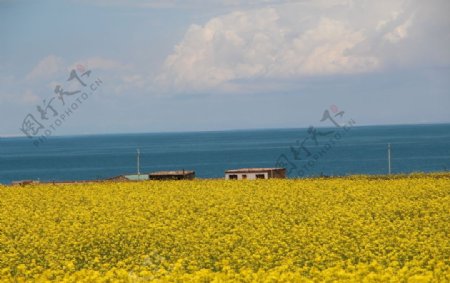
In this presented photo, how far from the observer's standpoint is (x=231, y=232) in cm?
2750

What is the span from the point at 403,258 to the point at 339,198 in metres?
13.1

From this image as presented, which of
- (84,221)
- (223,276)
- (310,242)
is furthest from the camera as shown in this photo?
(84,221)

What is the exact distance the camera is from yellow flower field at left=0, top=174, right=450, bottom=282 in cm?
1917

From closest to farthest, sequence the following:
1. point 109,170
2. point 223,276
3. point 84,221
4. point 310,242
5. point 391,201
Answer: point 223,276 < point 310,242 < point 84,221 < point 391,201 < point 109,170

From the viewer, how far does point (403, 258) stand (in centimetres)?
2291

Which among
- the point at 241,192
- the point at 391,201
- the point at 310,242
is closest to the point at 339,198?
the point at 391,201

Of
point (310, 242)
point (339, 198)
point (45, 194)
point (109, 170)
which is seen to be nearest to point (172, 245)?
point (310, 242)

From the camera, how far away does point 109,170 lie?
19900 centimetres

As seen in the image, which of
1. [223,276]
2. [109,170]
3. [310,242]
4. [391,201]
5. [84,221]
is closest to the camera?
[223,276]

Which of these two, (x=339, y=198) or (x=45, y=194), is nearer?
A: (x=339, y=198)

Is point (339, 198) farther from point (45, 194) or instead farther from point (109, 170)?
point (109, 170)

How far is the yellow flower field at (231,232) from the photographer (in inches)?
755

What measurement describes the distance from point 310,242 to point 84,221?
34.0ft

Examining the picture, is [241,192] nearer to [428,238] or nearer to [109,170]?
[428,238]
